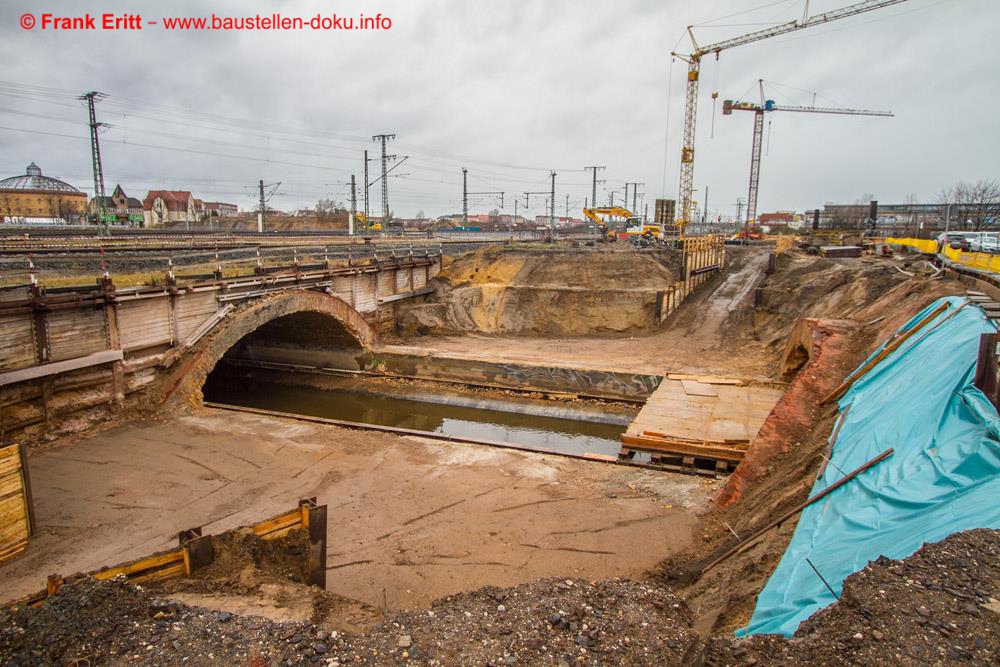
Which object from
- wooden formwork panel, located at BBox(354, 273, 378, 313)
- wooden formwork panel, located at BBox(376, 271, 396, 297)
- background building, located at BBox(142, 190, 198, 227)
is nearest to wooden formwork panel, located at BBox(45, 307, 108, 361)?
wooden formwork panel, located at BBox(354, 273, 378, 313)

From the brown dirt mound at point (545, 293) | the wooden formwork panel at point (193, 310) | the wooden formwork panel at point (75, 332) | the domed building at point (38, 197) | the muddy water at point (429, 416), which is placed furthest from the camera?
the domed building at point (38, 197)

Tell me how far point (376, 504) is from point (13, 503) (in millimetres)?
5738

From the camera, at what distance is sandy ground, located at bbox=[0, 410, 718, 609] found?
28.9 feet

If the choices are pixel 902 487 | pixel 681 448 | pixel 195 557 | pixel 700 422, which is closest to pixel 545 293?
pixel 700 422

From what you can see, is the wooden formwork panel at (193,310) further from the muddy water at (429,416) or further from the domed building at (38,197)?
the domed building at (38,197)

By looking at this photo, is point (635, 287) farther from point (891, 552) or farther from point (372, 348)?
point (891, 552)

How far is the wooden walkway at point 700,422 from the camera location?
42.4ft

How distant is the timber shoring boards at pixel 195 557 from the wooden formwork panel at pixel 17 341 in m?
9.16

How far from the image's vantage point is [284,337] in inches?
1064

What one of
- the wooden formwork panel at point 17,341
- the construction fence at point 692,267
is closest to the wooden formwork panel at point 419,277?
the construction fence at point 692,267

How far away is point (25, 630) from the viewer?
4.46 meters

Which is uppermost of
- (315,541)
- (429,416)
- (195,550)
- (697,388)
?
(195,550)

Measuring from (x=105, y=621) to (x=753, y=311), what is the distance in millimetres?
30934

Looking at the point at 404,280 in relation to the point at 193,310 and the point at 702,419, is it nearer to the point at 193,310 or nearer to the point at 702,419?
the point at 193,310
